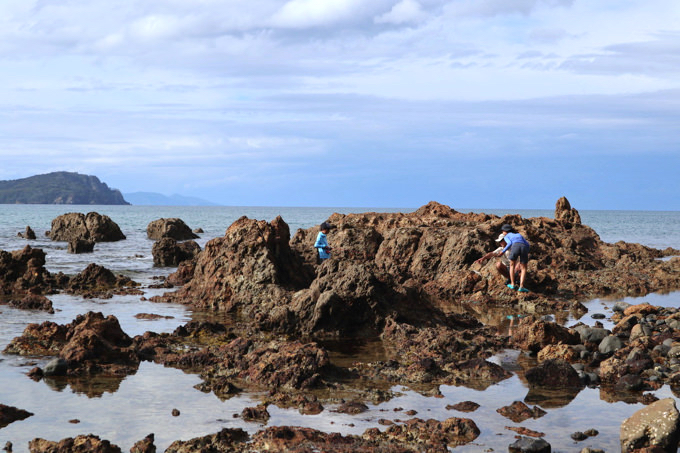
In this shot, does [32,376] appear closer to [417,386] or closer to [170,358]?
[170,358]

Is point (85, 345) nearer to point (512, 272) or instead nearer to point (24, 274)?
point (24, 274)

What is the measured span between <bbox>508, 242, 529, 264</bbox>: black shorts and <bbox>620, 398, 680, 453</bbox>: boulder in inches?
510

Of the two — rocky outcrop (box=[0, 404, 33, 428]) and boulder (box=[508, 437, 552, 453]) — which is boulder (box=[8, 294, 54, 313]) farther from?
boulder (box=[508, 437, 552, 453])

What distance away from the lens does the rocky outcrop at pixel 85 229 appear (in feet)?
184

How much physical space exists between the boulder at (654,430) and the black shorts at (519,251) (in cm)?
1296

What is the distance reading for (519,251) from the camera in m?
20.4

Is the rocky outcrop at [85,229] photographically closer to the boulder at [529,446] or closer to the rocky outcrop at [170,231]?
the rocky outcrop at [170,231]

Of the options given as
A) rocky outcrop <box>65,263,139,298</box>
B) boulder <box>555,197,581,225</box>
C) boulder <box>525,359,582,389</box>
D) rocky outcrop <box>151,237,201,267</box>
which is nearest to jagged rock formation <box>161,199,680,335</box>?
rocky outcrop <box>65,263,139,298</box>

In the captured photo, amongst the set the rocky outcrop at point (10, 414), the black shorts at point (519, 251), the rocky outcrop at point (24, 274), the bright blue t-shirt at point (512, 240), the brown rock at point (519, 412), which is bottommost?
the brown rock at point (519, 412)

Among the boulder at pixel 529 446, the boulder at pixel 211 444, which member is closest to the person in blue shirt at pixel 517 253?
the boulder at pixel 529 446

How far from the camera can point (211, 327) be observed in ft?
46.4

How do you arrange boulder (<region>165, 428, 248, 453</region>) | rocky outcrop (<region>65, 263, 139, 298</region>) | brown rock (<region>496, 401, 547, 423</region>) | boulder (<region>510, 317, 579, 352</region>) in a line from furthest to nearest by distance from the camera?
1. rocky outcrop (<region>65, 263, 139, 298</region>)
2. boulder (<region>510, 317, 579, 352</region>)
3. brown rock (<region>496, 401, 547, 423</region>)
4. boulder (<region>165, 428, 248, 453</region>)

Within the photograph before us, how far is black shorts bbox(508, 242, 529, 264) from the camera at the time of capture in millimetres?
20406

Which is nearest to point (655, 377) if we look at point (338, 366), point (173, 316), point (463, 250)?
point (338, 366)
